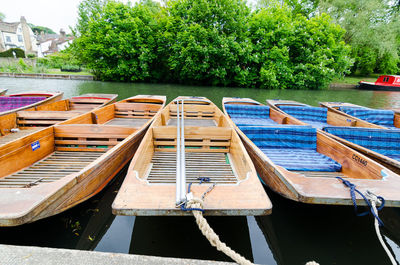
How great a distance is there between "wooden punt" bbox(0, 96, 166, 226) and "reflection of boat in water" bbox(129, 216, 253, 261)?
78 cm

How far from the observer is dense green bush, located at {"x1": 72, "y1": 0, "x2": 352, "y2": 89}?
1609 centimetres

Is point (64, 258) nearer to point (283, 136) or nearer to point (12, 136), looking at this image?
point (283, 136)

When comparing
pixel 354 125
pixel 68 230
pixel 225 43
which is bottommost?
pixel 68 230

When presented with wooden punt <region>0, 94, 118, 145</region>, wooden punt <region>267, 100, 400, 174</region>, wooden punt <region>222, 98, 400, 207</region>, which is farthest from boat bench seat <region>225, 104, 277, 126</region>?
wooden punt <region>0, 94, 118, 145</region>

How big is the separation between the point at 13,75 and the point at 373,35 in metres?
36.8

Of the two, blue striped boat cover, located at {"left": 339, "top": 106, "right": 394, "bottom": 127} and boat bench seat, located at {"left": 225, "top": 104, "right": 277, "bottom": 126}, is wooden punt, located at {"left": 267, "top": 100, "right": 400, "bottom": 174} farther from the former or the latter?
blue striped boat cover, located at {"left": 339, "top": 106, "right": 394, "bottom": 127}

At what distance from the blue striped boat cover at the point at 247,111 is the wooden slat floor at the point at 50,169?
12.9 feet

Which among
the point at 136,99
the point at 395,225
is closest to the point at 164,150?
the point at 395,225

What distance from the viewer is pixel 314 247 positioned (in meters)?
2.08

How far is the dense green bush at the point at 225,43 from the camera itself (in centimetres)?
1609

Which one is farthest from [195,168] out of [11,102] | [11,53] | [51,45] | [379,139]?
[51,45]

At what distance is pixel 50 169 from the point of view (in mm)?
2623

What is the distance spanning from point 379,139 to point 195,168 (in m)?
3.25

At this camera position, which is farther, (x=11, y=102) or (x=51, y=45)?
(x=51, y=45)
